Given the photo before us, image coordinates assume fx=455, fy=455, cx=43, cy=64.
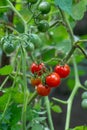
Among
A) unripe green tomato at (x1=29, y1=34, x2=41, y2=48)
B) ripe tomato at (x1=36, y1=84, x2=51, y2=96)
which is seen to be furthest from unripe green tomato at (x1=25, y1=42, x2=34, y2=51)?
ripe tomato at (x1=36, y1=84, x2=51, y2=96)

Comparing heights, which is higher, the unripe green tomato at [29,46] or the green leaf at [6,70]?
the unripe green tomato at [29,46]

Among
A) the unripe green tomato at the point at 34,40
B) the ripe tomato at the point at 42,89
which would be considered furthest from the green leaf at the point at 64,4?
the ripe tomato at the point at 42,89

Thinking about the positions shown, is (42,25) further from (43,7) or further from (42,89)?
(42,89)

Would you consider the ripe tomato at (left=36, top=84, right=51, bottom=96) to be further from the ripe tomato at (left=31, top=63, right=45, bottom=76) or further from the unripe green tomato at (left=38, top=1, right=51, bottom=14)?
the unripe green tomato at (left=38, top=1, right=51, bottom=14)

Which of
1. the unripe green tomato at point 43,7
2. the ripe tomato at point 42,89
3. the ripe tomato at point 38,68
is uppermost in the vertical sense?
the unripe green tomato at point 43,7

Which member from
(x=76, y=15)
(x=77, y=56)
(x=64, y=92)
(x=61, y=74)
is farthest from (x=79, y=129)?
(x=64, y=92)

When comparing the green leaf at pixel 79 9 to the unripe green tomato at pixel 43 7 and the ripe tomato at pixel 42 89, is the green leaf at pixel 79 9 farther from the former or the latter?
the ripe tomato at pixel 42 89

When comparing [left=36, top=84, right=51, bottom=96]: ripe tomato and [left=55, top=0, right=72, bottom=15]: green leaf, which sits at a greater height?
[left=55, top=0, right=72, bottom=15]: green leaf

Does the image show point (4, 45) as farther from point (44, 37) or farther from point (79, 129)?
point (44, 37)

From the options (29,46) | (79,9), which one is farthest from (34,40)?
(79,9)

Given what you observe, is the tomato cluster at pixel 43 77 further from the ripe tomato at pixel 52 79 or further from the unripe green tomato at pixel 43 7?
the unripe green tomato at pixel 43 7

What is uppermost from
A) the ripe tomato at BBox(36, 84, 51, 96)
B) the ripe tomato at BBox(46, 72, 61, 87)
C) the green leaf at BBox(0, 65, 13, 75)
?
the green leaf at BBox(0, 65, 13, 75)

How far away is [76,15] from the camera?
1199mm

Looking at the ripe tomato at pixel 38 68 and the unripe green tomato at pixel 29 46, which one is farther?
the ripe tomato at pixel 38 68
